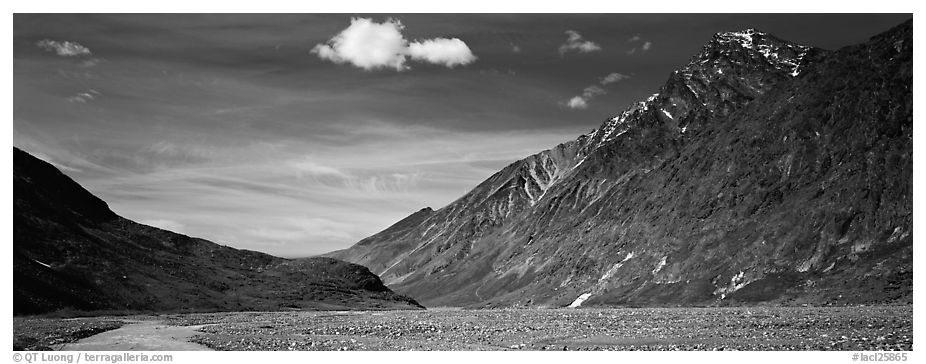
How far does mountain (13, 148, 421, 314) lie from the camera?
375 feet

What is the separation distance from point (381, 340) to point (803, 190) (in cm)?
18188

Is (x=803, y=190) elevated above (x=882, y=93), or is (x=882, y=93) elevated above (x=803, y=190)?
(x=882, y=93)

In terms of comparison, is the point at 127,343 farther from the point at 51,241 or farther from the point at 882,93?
the point at 882,93

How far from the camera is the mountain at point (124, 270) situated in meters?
114

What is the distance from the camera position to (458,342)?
47.1 m

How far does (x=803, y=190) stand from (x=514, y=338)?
176411 mm

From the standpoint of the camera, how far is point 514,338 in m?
50.1

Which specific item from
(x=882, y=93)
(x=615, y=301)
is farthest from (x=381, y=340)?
(x=882, y=93)

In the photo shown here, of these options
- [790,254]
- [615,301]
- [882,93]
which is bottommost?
[615,301]

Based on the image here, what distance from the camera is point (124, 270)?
137500 mm

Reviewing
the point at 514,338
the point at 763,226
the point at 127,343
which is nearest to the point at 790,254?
the point at 763,226
